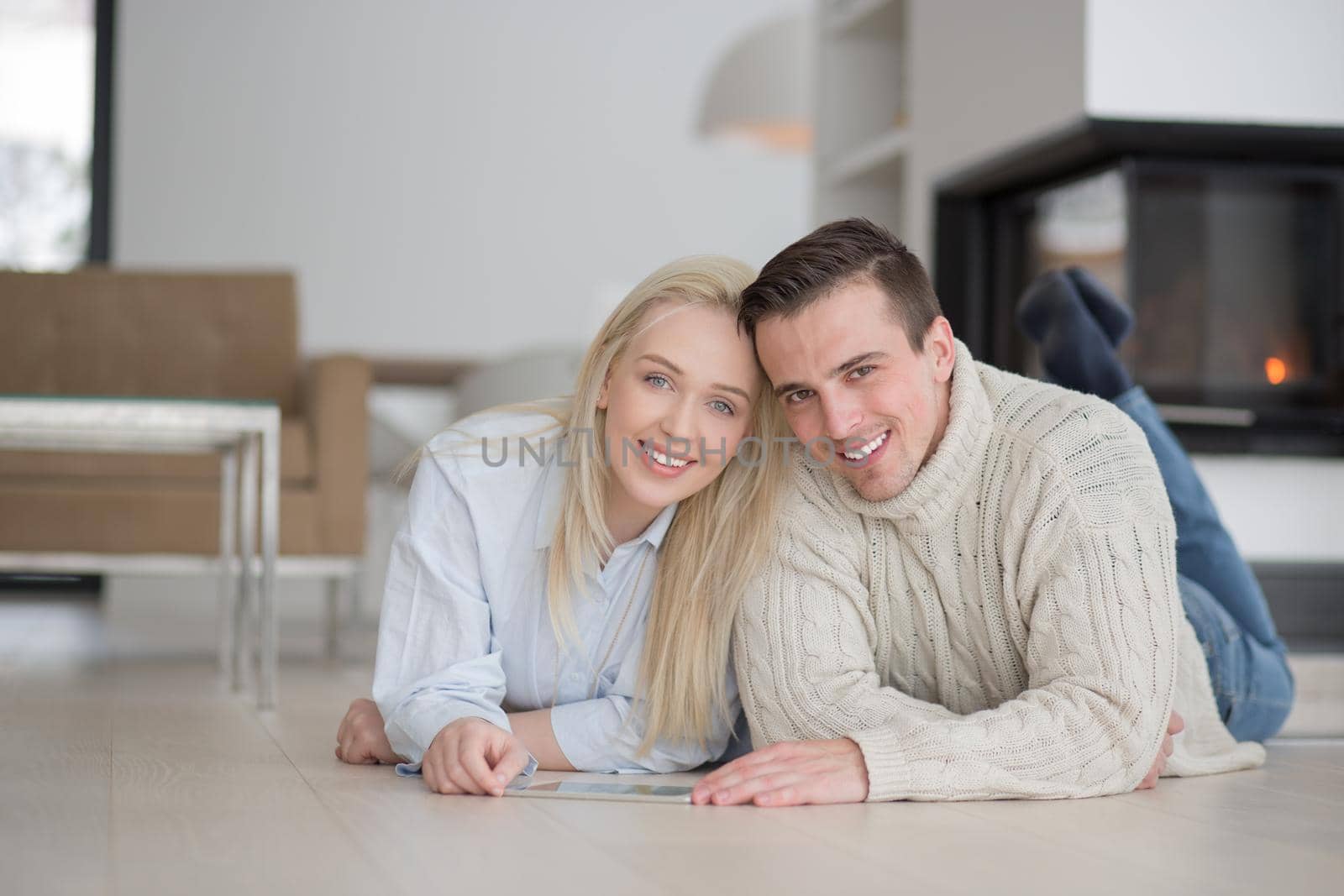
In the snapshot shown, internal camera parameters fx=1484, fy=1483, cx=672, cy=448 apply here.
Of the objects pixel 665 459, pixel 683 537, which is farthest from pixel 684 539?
pixel 665 459

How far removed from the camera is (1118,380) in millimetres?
2283

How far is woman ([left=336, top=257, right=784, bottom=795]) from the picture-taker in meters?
1.67

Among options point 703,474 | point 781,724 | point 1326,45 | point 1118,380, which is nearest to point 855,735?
point 781,724

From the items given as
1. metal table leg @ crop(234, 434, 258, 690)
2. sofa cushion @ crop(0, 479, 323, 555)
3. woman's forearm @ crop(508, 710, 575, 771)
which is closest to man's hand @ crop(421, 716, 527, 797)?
woman's forearm @ crop(508, 710, 575, 771)

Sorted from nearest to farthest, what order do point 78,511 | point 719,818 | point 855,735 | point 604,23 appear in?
point 719,818
point 855,735
point 78,511
point 604,23

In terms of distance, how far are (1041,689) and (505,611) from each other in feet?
2.02

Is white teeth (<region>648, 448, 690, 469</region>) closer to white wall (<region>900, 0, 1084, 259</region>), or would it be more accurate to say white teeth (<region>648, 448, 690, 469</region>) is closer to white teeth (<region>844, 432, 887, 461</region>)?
white teeth (<region>844, 432, 887, 461</region>)

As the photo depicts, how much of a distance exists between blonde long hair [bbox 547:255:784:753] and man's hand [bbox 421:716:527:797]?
0.62 feet

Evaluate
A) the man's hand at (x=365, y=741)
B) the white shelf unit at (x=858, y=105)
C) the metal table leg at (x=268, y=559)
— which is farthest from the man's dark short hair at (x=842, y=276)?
the white shelf unit at (x=858, y=105)

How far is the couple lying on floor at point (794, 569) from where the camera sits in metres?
1.55

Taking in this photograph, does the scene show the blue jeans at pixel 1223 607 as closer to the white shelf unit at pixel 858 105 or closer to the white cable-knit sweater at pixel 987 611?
the white cable-knit sweater at pixel 987 611

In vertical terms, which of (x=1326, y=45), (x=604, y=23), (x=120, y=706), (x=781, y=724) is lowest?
(x=120, y=706)

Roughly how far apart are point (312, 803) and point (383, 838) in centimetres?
21

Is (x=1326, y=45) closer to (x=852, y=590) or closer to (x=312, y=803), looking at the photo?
(x=852, y=590)
